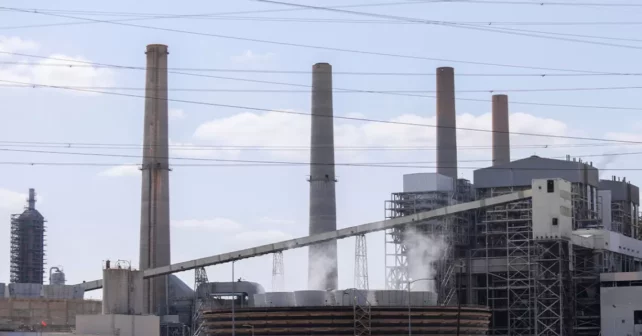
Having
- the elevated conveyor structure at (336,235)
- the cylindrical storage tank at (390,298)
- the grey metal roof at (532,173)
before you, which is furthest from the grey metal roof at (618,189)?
the cylindrical storage tank at (390,298)

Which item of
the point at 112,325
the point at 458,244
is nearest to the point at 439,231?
the point at 458,244

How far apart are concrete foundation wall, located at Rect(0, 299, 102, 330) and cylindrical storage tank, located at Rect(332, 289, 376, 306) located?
1552 inches

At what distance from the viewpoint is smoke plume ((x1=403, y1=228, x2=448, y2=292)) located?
114 metres

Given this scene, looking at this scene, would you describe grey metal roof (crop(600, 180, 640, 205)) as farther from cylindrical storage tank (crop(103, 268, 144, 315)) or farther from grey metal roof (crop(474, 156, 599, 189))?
cylindrical storage tank (crop(103, 268, 144, 315))

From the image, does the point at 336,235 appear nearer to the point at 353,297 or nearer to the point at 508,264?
the point at 508,264

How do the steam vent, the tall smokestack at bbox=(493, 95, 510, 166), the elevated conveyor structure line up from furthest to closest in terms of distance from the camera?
the tall smokestack at bbox=(493, 95, 510, 166) → the elevated conveyor structure → the steam vent

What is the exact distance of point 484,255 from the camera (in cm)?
11756

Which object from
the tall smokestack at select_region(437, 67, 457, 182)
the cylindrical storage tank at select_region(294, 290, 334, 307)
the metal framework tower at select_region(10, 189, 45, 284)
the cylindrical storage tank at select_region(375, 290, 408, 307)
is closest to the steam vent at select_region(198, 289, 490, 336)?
the cylindrical storage tank at select_region(375, 290, 408, 307)

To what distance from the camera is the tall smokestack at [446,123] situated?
12700 centimetres

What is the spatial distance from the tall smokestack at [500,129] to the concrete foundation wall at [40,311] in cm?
5130

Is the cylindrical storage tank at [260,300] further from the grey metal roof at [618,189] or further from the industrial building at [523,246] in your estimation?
the grey metal roof at [618,189]

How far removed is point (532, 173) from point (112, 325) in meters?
54.6

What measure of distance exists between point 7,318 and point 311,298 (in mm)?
42283

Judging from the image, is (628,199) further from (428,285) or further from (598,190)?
(428,285)
